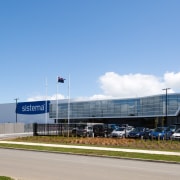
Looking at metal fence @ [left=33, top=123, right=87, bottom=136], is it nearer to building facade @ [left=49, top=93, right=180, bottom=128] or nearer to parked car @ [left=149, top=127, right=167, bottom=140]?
parked car @ [left=149, top=127, right=167, bottom=140]

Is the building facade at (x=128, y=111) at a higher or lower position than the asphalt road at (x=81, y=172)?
higher

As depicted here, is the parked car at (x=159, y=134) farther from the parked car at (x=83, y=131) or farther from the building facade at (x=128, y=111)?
the building facade at (x=128, y=111)

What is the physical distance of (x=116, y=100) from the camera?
10962 cm

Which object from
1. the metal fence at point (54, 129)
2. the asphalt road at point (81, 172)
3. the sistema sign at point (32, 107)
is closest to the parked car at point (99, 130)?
the metal fence at point (54, 129)

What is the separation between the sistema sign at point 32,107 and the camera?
120375 millimetres

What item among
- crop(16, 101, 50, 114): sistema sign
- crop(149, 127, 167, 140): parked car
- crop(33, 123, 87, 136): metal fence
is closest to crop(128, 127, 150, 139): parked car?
crop(149, 127, 167, 140): parked car

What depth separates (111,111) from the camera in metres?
110

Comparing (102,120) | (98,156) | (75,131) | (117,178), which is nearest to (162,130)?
(75,131)

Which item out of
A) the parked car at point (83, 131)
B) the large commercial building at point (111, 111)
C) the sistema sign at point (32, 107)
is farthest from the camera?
the sistema sign at point (32, 107)

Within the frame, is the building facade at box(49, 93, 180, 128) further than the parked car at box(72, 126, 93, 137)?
Yes

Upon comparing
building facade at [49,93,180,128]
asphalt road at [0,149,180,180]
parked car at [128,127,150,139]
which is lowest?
parked car at [128,127,150,139]

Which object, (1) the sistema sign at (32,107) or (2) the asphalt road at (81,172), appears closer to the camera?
(2) the asphalt road at (81,172)

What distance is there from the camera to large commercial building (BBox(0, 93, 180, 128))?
94.6 metres

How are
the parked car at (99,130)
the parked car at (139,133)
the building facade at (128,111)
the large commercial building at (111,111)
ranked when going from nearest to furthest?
the parked car at (139,133) < the parked car at (99,130) < the building facade at (128,111) < the large commercial building at (111,111)
